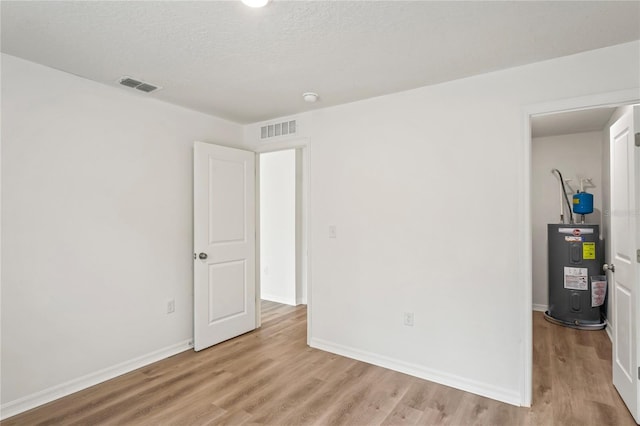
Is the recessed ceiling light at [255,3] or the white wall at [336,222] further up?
the recessed ceiling light at [255,3]

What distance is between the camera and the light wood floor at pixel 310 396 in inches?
88.0

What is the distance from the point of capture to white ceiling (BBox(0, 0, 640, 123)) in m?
1.75

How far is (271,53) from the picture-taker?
2.22 m

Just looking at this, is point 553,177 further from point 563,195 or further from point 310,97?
point 310,97

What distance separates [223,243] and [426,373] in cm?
229

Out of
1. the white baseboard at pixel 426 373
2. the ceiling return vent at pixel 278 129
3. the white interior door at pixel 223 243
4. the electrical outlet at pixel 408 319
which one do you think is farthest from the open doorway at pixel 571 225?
the white interior door at pixel 223 243

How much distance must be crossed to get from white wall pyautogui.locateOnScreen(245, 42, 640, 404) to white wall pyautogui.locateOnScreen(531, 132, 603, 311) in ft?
9.27

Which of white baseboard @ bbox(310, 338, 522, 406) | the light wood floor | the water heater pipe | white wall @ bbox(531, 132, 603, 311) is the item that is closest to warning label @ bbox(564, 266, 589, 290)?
white wall @ bbox(531, 132, 603, 311)

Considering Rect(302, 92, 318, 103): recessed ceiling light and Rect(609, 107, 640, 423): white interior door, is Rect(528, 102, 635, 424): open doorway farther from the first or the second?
Rect(302, 92, 318, 103): recessed ceiling light

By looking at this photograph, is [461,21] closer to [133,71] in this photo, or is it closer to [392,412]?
[133,71]

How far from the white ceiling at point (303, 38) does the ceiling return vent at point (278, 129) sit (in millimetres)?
832

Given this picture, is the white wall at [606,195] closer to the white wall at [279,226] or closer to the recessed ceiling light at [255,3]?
the white wall at [279,226]

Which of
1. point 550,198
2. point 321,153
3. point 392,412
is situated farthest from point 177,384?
point 550,198

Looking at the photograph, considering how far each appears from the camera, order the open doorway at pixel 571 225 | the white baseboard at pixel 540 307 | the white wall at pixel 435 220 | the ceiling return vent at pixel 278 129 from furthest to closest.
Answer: the white baseboard at pixel 540 307 < the ceiling return vent at pixel 278 129 < the open doorway at pixel 571 225 < the white wall at pixel 435 220
